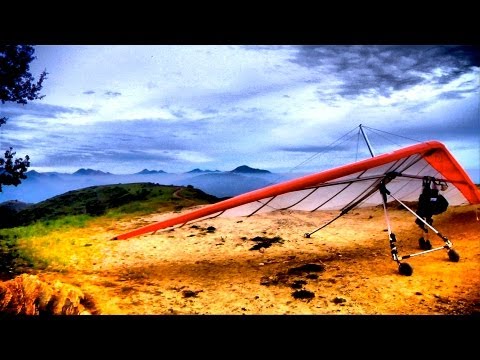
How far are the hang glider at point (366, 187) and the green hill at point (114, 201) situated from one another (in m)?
5.66

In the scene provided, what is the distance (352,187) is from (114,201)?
8.56 m

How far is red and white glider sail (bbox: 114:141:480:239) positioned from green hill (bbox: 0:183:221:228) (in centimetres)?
567

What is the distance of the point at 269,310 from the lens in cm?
337

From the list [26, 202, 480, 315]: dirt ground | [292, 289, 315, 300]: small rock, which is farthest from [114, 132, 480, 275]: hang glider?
[292, 289, 315, 300]: small rock

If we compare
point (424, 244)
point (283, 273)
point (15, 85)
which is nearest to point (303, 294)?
point (283, 273)

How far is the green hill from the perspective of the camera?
30.7 feet

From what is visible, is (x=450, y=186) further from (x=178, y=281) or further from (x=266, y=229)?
(x=178, y=281)

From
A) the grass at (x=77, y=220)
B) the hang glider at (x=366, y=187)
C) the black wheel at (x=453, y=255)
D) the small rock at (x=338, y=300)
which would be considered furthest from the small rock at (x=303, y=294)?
the grass at (x=77, y=220)

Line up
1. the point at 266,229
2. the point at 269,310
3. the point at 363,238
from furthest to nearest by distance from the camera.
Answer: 1. the point at 266,229
2. the point at 363,238
3. the point at 269,310

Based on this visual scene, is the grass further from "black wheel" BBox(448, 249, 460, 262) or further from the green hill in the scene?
"black wheel" BBox(448, 249, 460, 262)

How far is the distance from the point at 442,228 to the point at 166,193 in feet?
29.5

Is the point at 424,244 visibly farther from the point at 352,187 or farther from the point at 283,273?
the point at 283,273
